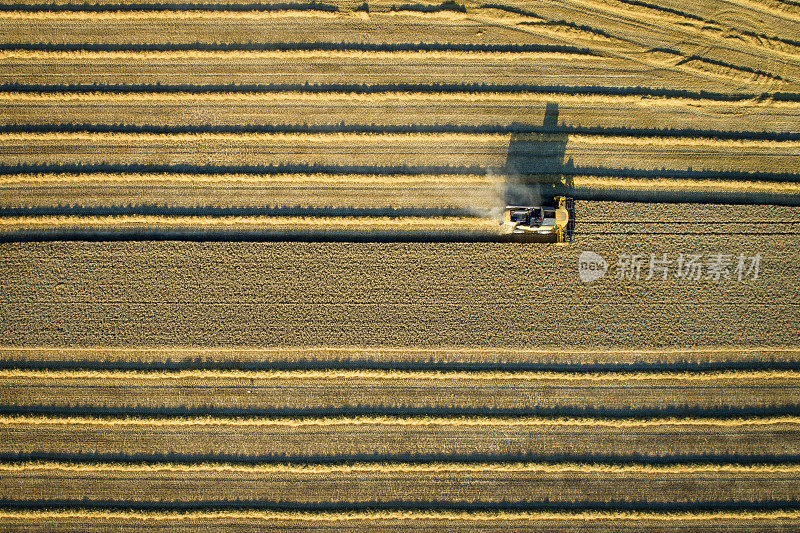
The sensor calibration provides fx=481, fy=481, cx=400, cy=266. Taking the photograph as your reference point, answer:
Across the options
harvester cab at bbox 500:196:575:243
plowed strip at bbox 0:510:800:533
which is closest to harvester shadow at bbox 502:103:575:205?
harvester cab at bbox 500:196:575:243

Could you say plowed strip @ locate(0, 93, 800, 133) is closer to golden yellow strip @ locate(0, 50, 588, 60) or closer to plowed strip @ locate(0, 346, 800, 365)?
golden yellow strip @ locate(0, 50, 588, 60)

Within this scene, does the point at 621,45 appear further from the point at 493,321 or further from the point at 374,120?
the point at 493,321

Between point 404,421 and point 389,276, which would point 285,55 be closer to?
point 389,276

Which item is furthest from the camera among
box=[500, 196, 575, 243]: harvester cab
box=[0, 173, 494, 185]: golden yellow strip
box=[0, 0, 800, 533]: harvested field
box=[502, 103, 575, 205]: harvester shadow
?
box=[502, 103, 575, 205]: harvester shadow

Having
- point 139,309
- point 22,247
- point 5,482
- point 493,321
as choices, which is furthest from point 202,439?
point 493,321

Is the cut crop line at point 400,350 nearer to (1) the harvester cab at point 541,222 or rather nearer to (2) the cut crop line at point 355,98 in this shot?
(1) the harvester cab at point 541,222

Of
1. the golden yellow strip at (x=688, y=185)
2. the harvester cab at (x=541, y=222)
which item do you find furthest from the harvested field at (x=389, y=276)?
the harvester cab at (x=541, y=222)
